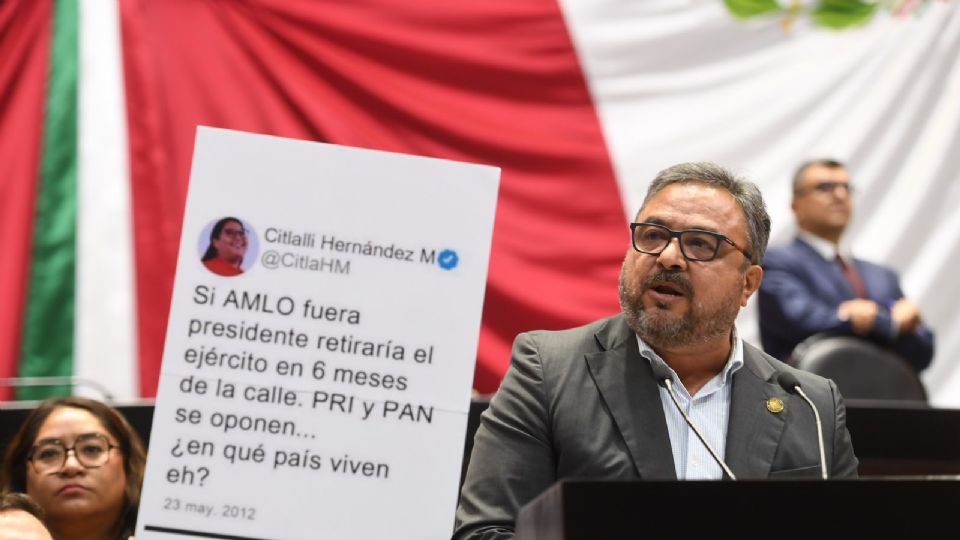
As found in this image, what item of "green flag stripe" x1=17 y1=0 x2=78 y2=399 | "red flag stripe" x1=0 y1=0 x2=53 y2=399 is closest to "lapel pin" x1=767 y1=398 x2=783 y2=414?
"green flag stripe" x1=17 y1=0 x2=78 y2=399

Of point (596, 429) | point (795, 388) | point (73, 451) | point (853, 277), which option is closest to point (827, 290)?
point (853, 277)

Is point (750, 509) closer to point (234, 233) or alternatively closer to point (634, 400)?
point (634, 400)

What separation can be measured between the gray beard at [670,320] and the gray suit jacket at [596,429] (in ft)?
→ 0.16

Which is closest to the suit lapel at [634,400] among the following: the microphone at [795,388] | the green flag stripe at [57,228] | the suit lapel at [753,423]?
the suit lapel at [753,423]

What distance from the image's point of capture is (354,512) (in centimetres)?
293

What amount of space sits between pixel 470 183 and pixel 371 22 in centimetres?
341

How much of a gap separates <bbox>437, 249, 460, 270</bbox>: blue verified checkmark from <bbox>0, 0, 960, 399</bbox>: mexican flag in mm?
3103

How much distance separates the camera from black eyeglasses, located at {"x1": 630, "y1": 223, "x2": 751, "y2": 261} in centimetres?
280

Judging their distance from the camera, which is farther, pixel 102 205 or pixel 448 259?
pixel 102 205

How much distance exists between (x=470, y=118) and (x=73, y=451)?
2.98 meters

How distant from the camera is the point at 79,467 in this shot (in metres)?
3.78

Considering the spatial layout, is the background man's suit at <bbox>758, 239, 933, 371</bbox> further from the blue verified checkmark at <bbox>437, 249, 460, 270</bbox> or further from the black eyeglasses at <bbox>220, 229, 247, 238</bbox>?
the black eyeglasses at <bbox>220, 229, 247, 238</bbox>

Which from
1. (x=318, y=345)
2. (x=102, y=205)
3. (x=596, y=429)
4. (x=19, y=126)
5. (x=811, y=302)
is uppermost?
(x=19, y=126)

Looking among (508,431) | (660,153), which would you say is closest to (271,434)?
(508,431)
